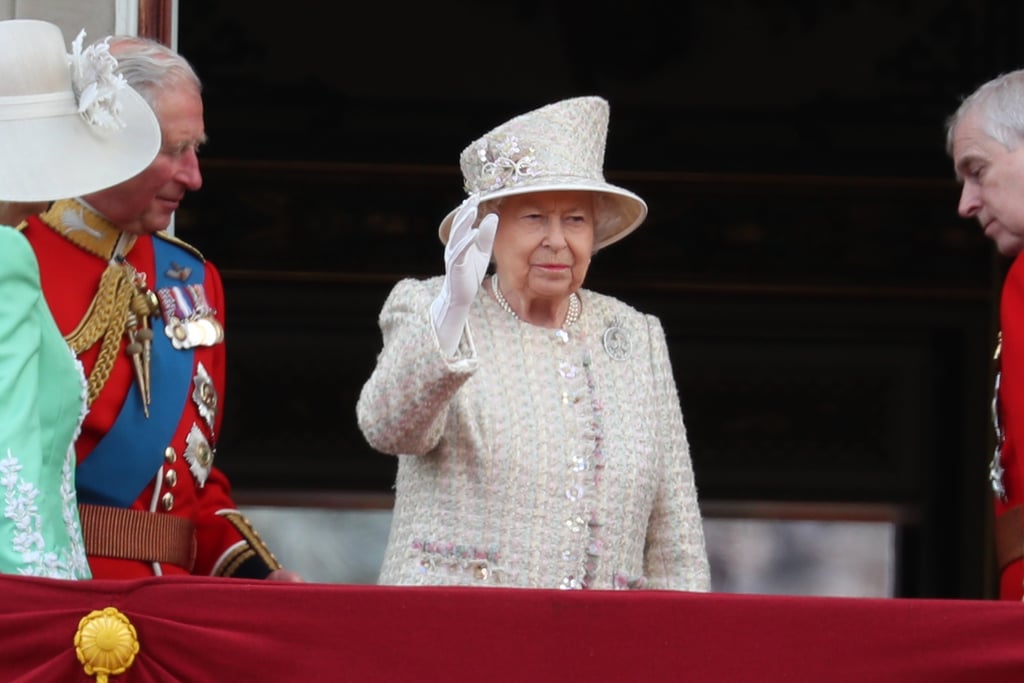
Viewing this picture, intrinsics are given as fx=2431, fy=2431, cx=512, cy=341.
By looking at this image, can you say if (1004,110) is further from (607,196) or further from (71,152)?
(71,152)

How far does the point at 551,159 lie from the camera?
12.1 ft

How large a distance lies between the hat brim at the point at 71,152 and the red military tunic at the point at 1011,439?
50.1 inches

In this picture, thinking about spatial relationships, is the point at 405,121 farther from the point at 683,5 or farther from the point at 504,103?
the point at 683,5

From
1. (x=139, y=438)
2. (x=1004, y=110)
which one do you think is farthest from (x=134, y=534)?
(x=1004, y=110)

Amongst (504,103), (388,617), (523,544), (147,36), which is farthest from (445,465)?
(504,103)

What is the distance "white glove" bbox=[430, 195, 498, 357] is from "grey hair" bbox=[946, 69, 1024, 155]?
847 millimetres

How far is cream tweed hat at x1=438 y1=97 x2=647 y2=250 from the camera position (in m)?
3.66

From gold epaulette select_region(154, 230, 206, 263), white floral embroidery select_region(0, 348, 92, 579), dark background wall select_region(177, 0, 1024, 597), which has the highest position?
dark background wall select_region(177, 0, 1024, 597)

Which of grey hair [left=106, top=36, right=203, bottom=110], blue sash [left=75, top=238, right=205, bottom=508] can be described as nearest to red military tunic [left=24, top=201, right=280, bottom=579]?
blue sash [left=75, top=238, right=205, bottom=508]

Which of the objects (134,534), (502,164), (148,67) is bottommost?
(134,534)

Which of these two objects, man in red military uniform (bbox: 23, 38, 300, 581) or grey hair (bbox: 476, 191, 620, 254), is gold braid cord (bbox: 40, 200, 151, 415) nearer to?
man in red military uniform (bbox: 23, 38, 300, 581)

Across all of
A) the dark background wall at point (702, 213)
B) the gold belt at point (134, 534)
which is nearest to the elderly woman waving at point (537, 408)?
the gold belt at point (134, 534)

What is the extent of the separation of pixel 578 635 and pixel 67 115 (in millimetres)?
1120

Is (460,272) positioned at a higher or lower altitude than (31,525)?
higher
